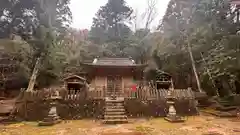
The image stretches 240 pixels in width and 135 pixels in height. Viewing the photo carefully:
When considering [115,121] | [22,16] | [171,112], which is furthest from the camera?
[22,16]

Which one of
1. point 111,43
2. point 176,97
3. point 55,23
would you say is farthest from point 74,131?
point 111,43

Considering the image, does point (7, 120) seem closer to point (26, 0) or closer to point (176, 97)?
point (176, 97)

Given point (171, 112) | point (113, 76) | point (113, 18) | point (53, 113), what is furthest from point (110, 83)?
point (113, 18)

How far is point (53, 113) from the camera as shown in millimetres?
11141

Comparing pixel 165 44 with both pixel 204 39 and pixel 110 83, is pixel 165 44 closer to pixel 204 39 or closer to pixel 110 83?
pixel 204 39

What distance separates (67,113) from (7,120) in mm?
3590

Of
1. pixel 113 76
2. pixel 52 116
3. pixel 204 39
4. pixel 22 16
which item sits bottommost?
pixel 52 116

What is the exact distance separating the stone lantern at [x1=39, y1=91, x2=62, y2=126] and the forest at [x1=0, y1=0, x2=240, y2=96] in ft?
25.9

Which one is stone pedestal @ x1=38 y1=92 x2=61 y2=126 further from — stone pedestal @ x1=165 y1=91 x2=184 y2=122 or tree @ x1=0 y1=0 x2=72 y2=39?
tree @ x1=0 y1=0 x2=72 y2=39

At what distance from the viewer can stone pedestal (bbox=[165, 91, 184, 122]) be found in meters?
11.1

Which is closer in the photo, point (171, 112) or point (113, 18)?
point (171, 112)

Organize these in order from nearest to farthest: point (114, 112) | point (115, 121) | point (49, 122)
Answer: point (49, 122)
point (115, 121)
point (114, 112)

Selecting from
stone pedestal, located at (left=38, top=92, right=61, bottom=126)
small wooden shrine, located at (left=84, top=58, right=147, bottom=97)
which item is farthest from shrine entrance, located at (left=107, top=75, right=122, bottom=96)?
stone pedestal, located at (left=38, top=92, right=61, bottom=126)

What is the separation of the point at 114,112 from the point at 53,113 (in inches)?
143
